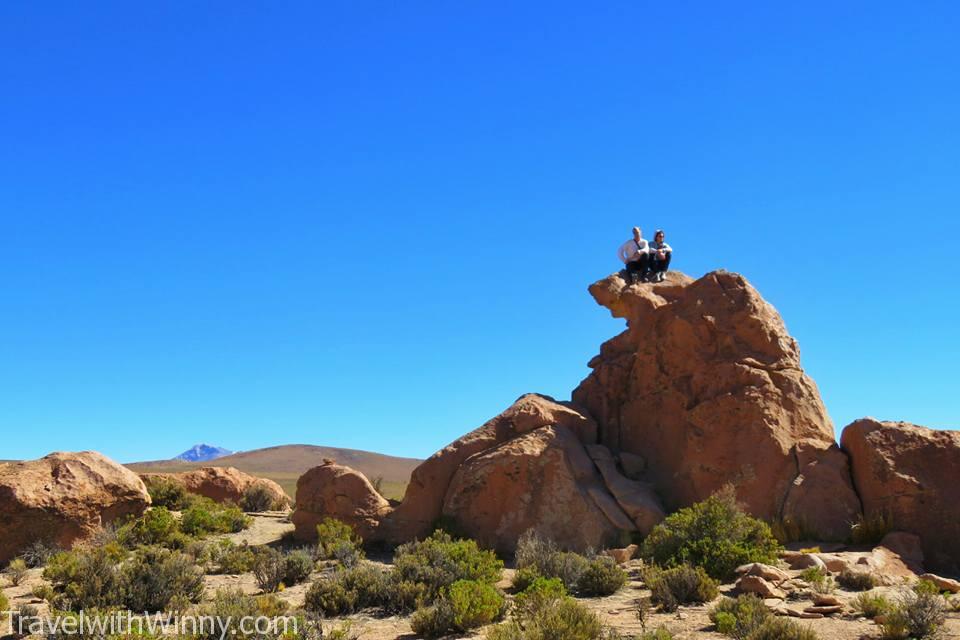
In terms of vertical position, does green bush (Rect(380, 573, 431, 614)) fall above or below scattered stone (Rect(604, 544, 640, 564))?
below

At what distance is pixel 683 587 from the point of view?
36.3 ft

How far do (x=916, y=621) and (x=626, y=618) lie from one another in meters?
3.38

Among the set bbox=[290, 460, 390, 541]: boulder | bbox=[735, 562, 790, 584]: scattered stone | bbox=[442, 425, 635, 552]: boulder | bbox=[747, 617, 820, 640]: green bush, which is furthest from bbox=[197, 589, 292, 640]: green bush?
bbox=[735, 562, 790, 584]: scattered stone

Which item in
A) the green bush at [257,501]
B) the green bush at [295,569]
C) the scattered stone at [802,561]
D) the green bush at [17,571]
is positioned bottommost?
the scattered stone at [802,561]

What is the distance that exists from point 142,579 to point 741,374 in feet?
39.3

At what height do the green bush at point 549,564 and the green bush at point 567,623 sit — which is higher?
the green bush at point 549,564

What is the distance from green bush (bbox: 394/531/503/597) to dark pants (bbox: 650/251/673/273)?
9888 mm

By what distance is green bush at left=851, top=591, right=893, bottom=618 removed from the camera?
9852 millimetres

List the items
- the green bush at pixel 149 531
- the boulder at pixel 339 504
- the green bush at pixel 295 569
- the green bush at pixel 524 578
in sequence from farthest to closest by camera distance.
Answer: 1. the boulder at pixel 339 504
2. the green bush at pixel 149 531
3. the green bush at pixel 295 569
4. the green bush at pixel 524 578

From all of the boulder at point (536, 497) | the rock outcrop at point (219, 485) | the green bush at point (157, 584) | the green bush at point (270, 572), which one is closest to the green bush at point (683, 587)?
the boulder at point (536, 497)

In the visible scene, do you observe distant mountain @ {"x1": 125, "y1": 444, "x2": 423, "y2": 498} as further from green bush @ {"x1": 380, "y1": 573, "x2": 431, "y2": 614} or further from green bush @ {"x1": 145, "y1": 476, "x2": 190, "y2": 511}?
green bush @ {"x1": 380, "y1": 573, "x2": 431, "y2": 614}

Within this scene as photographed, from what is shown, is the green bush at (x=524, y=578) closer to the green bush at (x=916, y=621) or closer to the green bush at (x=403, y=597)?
the green bush at (x=403, y=597)

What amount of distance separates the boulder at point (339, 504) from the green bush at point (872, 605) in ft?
32.2

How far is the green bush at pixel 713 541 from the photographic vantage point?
1238 cm
